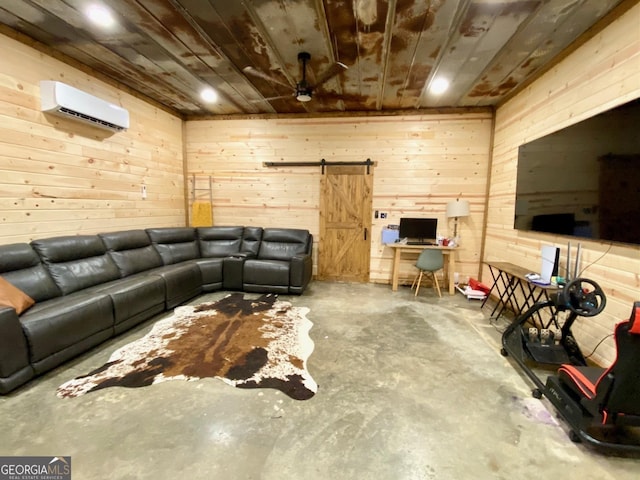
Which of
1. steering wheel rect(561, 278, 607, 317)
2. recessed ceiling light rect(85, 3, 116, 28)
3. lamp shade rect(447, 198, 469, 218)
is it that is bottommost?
steering wheel rect(561, 278, 607, 317)

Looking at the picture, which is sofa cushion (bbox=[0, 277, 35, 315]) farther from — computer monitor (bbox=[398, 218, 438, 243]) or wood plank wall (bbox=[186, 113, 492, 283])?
computer monitor (bbox=[398, 218, 438, 243])

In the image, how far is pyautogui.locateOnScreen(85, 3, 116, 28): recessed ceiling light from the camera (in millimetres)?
2359

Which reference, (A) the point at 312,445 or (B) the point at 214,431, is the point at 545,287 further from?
(B) the point at 214,431

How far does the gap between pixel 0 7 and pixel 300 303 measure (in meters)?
4.02

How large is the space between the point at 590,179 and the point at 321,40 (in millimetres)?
Result: 2675

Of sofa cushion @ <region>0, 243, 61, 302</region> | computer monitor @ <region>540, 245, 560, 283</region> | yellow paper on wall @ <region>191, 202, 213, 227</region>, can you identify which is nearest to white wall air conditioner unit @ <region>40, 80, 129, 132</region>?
sofa cushion @ <region>0, 243, 61, 302</region>

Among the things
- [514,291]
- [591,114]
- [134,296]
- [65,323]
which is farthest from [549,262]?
[65,323]

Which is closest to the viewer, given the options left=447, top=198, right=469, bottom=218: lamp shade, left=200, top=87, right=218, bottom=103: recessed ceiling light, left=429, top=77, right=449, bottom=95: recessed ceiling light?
left=429, top=77, right=449, bottom=95: recessed ceiling light

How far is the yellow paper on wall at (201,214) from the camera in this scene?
5.31m

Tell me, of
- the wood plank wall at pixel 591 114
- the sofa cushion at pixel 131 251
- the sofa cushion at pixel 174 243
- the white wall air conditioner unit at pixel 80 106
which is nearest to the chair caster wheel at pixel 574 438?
the wood plank wall at pixel 591 114

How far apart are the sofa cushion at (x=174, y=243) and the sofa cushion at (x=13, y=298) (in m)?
1.84

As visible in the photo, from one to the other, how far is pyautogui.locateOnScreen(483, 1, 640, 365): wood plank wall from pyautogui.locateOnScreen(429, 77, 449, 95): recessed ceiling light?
0.97 meters

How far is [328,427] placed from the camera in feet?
5.69

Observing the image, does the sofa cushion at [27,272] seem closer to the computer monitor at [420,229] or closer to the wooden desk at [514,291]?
the computer monitor at [420,229]
